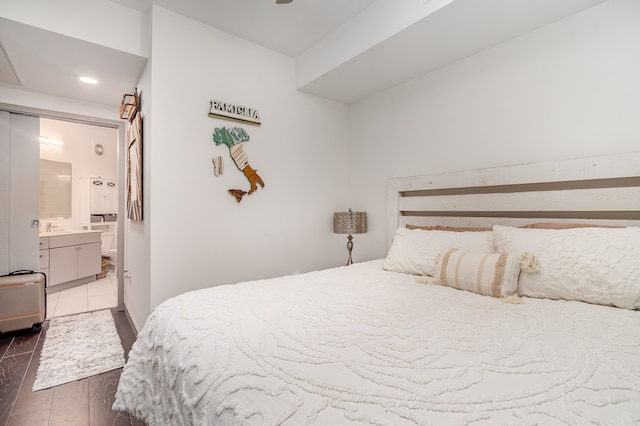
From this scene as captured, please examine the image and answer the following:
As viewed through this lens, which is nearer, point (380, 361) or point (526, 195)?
point (380, 361)

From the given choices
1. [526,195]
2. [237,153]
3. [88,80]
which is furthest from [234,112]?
[526,195]

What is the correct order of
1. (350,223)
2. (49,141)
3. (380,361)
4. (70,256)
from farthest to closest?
(49,141), (70,256), (350,223), (380,361)

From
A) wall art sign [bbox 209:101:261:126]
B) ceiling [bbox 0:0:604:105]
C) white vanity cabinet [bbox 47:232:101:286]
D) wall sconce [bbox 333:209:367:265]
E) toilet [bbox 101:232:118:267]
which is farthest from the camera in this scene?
toilet [bbox 101:232:118:267]

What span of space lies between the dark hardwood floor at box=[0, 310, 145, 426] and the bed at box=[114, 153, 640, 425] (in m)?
0.53

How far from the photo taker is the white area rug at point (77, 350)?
2.10m

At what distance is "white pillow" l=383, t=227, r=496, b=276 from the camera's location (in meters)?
1.88

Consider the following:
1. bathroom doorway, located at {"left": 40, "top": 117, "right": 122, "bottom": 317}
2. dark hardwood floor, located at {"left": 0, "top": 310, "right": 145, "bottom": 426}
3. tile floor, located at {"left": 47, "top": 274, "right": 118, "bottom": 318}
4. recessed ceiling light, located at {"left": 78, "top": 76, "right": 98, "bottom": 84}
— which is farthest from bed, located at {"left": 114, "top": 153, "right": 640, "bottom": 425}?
bathroom doorway, located at {"left": 40, "top": 117, "right": 122, "bottom": 317}

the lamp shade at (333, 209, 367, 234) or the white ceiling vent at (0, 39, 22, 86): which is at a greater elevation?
the white ceiling vent at (0, 39, 22, 86)

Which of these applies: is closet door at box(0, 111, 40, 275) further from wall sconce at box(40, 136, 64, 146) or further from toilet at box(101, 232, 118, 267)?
toilet at box(101, 232, 118, 267)

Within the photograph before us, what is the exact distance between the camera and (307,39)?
260cm

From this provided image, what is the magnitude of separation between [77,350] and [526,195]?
364cm

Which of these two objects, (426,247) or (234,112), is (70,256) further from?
(426,247)

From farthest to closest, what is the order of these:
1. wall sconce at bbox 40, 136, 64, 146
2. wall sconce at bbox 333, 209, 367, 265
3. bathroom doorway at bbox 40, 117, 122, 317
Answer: wall sconce at bbox 40, 136, 64, 146
bathroom doorway at bbox 40, 117, 122, 317
wall sconce at bbox 333, 209, 367, 265

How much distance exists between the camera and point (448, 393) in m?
0.70
